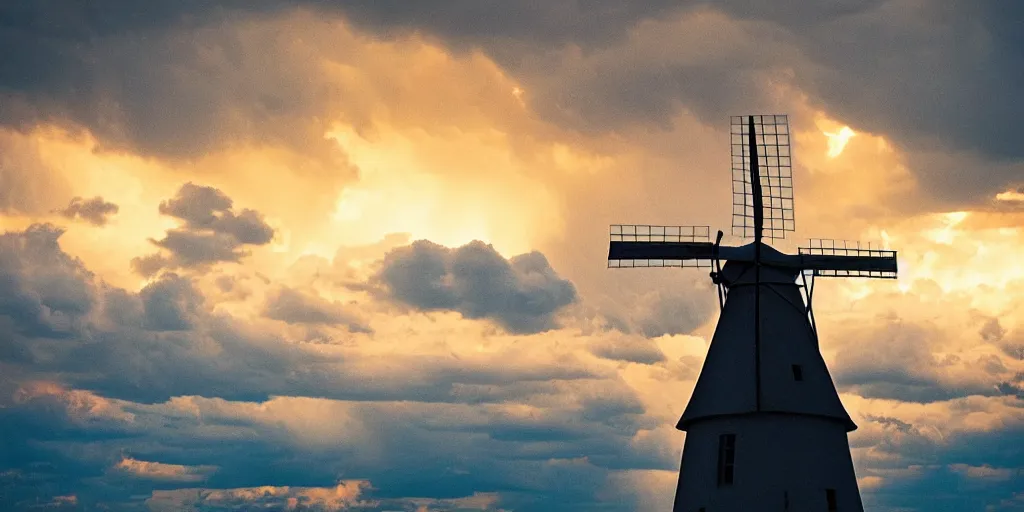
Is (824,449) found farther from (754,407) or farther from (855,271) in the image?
(855,271)

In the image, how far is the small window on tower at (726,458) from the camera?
4909cm

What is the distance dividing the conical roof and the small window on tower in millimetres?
1048

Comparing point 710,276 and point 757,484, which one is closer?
point 757,484

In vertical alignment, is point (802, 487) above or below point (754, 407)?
below

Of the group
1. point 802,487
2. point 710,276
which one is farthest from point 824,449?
point 710,276

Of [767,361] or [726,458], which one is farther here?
[767,361]

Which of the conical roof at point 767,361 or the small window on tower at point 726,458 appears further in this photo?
the conical roof at point 767,361

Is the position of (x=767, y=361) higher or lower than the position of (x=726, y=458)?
higher

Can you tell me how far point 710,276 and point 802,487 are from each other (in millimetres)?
10158

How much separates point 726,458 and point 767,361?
4250mm

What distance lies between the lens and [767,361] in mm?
50188

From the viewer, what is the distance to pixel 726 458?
1946 inches

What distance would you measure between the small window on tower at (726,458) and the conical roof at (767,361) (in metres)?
1.05

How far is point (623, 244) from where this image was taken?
2199 inches
